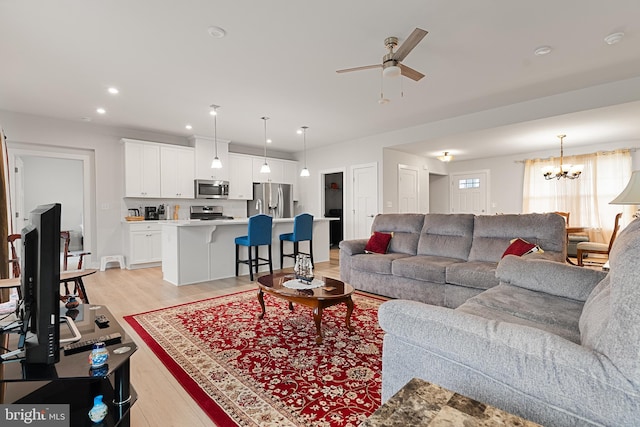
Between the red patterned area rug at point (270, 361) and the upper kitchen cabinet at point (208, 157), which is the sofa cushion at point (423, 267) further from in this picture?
the upper kitchen cabinet at point (208, 157)

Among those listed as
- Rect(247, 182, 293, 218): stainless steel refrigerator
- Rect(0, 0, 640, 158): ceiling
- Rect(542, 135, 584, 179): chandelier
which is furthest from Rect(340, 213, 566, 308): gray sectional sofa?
Rect(247, 182, 293, 218): stainless steel refrigerator

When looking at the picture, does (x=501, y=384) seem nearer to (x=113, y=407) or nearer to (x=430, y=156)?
(x=113, y=407)

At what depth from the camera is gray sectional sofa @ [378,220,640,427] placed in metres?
0.89

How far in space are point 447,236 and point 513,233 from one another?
0.73m

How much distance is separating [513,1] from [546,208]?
249 inches

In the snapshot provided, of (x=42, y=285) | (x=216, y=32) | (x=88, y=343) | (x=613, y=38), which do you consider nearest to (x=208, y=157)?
(x=216, y=32)

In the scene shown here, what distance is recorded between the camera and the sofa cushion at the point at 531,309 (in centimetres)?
168

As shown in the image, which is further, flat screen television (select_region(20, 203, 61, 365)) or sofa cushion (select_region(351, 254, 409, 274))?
sofa cushion (select_region(351, 254, 409, 274))

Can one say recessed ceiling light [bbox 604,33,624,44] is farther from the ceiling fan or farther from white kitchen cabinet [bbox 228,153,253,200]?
white kitchen cabinet [bbox 228,153,253,200]

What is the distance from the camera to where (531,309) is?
1888 mm

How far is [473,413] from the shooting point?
0.79 meters

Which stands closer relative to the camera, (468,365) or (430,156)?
(468,365)

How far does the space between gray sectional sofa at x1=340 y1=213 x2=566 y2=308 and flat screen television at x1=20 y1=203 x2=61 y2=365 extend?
312 cm

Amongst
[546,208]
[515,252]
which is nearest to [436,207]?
[546,208]
